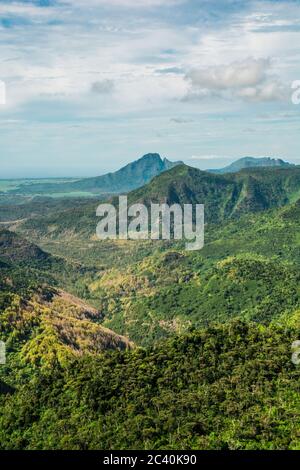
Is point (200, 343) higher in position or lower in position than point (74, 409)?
higher

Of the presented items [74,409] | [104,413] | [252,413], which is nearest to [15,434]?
[74,409]

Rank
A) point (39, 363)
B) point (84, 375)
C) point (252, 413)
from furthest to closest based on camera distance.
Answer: point (39, 363)
point (84, 375)
point (252, 413)

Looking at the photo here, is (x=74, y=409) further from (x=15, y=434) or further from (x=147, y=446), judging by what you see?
(x=147, y=446)

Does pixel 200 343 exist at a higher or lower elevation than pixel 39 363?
higher

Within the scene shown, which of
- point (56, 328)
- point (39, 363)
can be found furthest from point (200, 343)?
point (56, 328)

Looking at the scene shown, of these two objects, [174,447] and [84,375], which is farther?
[84,375]

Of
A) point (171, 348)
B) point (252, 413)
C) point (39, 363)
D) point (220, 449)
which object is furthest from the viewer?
point (39, 363)

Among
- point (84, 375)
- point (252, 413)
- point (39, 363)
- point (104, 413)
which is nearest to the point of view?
point (252, 413)
